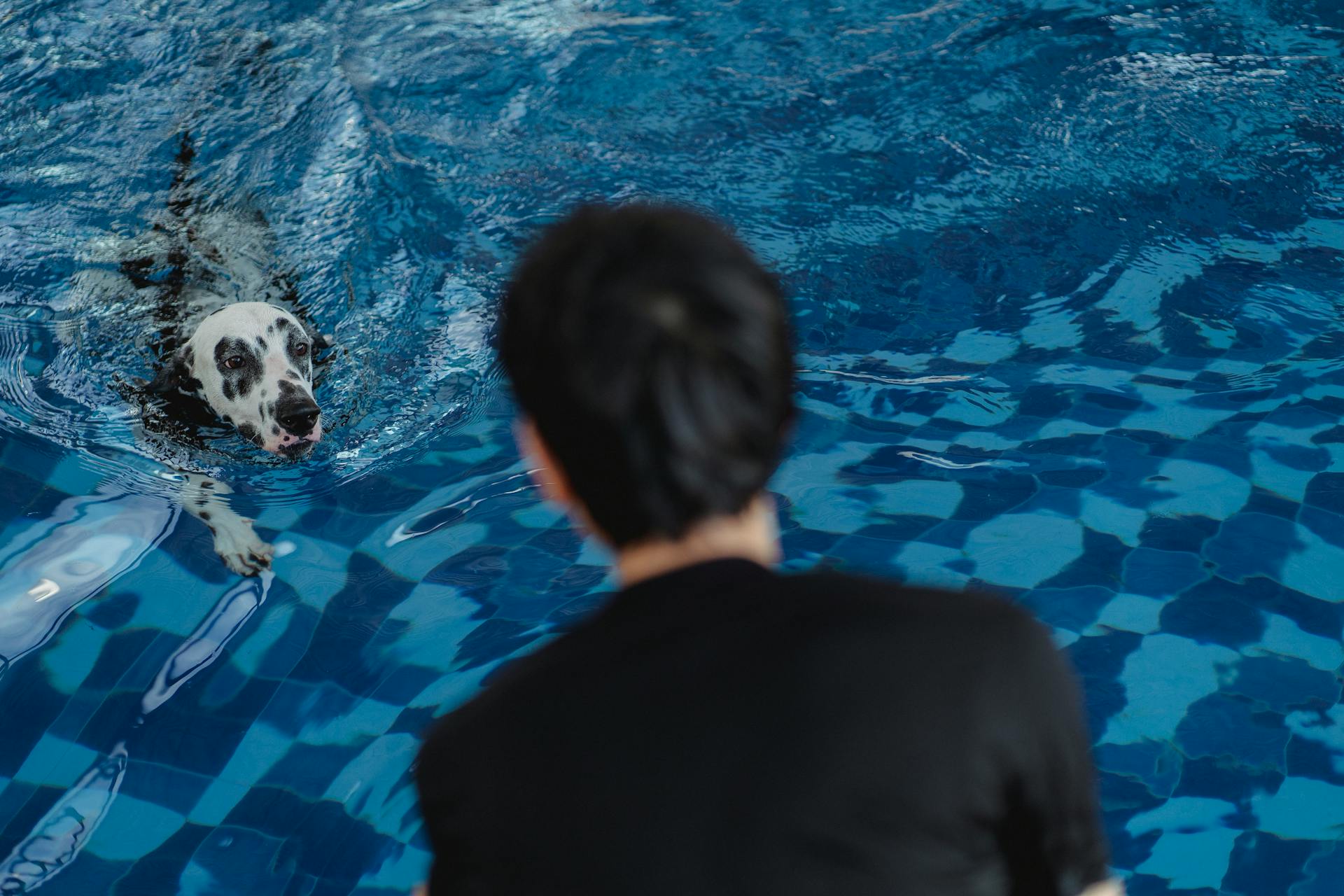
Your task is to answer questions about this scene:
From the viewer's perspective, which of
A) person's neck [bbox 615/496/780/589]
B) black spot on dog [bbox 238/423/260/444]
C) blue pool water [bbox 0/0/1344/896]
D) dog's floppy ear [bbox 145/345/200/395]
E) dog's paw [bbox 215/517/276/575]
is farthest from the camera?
dog's floppy ear [bbox 145/345/200/395]

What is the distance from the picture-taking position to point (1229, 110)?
5871mm

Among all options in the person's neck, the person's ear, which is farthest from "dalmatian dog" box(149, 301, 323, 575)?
the person's neck

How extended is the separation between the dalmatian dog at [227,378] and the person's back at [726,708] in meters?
2.98

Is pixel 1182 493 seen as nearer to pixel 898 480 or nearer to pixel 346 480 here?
pixel 898 480

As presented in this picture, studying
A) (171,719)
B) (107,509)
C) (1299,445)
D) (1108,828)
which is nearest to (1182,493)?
(1299,445)

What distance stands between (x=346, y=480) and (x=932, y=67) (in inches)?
166

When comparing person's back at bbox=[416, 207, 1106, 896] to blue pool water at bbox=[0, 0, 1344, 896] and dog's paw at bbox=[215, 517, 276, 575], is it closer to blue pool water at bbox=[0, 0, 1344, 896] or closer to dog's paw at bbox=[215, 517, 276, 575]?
blue pool water at bbox=[0, 0, 1344, 896]

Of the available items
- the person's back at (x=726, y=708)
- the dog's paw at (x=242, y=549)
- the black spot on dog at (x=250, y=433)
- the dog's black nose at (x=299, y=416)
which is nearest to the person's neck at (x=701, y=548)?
the person's back at (x=726, y=708)

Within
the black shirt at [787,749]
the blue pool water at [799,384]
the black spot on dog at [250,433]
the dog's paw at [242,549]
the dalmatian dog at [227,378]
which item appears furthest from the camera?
the black spot on dog at [250,433]

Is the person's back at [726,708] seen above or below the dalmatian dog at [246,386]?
above

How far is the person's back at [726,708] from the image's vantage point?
963 millimetres

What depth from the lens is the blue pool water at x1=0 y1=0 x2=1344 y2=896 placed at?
3.10m

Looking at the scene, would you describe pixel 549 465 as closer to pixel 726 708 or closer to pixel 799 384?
pixel 726 708

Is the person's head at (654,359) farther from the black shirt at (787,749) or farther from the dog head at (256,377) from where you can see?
the dog head at (256,377)
